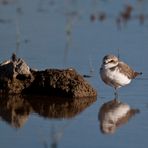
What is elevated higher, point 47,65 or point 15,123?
point 47,65

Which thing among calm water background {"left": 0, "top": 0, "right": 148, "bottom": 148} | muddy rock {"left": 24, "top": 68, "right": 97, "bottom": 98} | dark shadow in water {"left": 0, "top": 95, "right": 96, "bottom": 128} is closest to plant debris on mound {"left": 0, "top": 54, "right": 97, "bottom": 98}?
muddy rock {"left": 24, "top": 68, "right": 97, "bottom": 98}

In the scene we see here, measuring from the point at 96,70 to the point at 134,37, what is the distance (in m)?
3.23

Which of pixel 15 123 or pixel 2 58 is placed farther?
pixel 2 58

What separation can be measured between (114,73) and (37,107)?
1801mm

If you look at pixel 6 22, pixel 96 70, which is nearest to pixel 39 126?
pixel 96 70

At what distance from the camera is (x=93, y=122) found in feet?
35.8

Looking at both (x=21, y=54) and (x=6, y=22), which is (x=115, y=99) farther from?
(x=6, y=22)

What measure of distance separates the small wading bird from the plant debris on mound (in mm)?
539

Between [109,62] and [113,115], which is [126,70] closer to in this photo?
[109,62]

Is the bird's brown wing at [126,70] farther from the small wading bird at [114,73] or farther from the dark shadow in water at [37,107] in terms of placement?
the dark shadow in water at [37,107]

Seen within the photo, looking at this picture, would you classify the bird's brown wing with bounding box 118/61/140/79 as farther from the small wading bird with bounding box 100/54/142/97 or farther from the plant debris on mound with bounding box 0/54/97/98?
the plant debris on mound with bounding box 0/54/97/98

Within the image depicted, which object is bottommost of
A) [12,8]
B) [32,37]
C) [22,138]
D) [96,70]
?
[22,138]

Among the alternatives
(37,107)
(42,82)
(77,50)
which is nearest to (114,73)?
(42,82)

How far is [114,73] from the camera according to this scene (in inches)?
517
